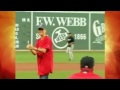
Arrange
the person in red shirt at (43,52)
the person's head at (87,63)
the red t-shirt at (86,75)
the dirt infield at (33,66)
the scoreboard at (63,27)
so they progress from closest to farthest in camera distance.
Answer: the red t-shirt at (86,75)
the person's head at (87,63)
the person in red shirt at (43,52)
the scoreboard at (63,27)
the dirt infield at (33,66)

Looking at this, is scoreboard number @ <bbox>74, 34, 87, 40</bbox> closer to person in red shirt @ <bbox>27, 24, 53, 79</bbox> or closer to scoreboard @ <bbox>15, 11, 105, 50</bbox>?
scoreboard @ <bbox>15, 11, 105, 50</bbox>

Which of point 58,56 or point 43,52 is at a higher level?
point 43,52

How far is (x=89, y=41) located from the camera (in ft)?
28.8

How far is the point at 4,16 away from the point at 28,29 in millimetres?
915

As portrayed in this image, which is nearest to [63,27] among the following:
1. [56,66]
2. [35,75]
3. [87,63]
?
[56,66]

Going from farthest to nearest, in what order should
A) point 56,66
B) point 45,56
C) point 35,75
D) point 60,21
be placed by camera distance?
point 56,66, point 60,21, point 35,75, point 45,56

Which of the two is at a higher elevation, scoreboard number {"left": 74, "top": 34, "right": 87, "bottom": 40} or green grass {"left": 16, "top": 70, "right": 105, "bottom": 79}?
scoreboard number {"left": 74, "top": 34, "right": 87, "bottom": 40}

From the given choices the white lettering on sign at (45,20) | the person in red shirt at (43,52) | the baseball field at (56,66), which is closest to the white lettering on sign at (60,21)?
the white lettering on sign at (45,20)

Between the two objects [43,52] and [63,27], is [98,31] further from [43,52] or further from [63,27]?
[43,52]

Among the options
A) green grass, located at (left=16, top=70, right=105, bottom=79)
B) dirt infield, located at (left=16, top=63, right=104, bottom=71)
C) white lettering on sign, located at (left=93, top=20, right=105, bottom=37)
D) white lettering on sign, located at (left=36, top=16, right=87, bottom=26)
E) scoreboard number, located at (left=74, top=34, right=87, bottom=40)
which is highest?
white lettering on sign, located at (left=36, top=16, right=87, bottom=26)

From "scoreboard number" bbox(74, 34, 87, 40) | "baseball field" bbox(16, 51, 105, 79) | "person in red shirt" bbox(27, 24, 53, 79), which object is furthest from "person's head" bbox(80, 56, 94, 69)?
"scoreboard number" bbox(74, 34, 87, 40)

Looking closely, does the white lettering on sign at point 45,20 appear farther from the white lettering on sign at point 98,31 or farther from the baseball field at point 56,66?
the white lettering on sign at point 98,31

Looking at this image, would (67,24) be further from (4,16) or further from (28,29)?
(4,16)
